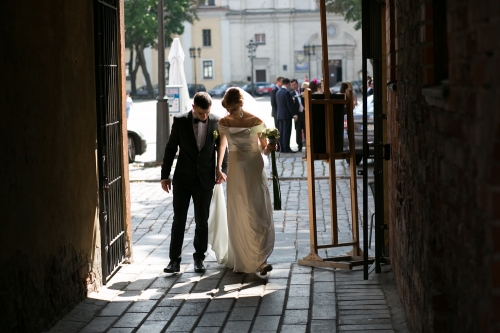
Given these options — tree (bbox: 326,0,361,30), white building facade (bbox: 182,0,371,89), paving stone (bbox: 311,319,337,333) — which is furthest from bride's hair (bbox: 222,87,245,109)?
white building facade (bbox: 182,0,371,89)

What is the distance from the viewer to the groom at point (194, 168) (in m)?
8.56

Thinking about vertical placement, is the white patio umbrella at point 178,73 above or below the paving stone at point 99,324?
above

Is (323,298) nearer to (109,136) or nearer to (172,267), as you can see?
(172,267)

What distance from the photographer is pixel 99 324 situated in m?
6.58

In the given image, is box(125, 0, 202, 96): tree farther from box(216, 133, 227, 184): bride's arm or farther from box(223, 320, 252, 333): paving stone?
box(223, 320, 252, 333): paving stone

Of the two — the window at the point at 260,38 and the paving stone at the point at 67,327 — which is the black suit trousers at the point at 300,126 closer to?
the paving stone at the point at 67,327

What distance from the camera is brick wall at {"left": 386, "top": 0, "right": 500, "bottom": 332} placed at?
286cm

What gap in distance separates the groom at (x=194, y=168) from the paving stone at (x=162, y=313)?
147cm

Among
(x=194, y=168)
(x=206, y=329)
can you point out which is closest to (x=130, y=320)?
(x=206, y=329)

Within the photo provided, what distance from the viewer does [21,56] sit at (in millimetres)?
5773

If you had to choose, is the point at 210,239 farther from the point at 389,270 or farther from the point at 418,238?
the point at 418,238

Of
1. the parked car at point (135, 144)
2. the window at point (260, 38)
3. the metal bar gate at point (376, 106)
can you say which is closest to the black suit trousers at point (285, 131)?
the parked car at point (135, 144)

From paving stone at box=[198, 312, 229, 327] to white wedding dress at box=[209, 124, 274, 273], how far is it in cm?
152

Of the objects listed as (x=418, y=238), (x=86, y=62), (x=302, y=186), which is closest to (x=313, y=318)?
(x=418, y=238)
